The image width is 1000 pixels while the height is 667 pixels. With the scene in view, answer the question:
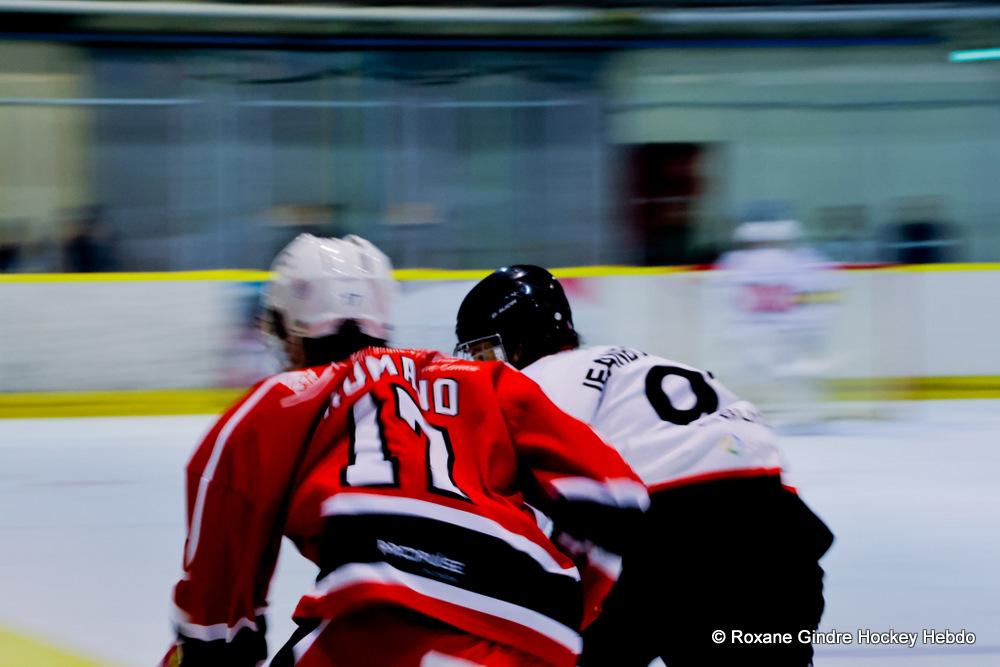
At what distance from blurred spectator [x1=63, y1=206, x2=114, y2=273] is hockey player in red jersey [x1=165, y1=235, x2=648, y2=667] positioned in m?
9.47

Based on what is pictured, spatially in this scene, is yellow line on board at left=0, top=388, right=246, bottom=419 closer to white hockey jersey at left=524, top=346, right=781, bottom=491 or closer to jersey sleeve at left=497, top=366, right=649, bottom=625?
white hockey jersey at left=524, top=346, right=781, bottom=491

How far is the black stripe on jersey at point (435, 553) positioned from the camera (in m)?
1.70

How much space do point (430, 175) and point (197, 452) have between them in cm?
1123

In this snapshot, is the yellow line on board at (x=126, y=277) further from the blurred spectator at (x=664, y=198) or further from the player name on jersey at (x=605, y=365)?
the player name on jersey at (x=605, y=365)

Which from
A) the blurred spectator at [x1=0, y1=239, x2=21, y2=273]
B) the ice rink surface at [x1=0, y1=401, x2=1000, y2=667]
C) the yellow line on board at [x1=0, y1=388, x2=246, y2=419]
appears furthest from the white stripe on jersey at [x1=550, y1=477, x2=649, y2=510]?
the blurred spectator at [x1=0, y1=239, x2=21, y2=273]

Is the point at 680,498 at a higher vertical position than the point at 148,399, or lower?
higher

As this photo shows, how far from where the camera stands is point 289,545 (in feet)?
16.9

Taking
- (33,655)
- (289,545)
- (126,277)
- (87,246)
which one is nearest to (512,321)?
(33,655)

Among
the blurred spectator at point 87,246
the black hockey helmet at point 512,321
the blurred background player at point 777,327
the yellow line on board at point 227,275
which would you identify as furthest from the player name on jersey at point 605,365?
the blurred spectator at point 87,246

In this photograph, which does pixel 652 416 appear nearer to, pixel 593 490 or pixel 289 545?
pixel 593 490

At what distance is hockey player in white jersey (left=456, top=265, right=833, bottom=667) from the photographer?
2572 mm

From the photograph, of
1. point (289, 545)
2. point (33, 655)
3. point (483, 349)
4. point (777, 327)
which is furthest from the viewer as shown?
point (777, 327)

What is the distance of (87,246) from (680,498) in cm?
946

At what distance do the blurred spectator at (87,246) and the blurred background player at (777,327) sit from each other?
5149mm
